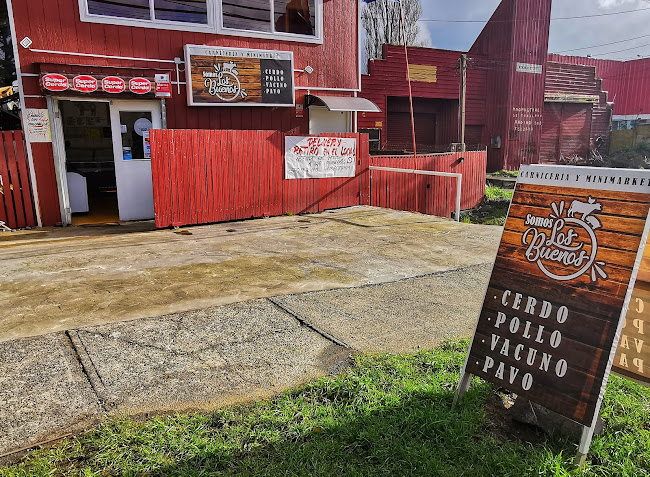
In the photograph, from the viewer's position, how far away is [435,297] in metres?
5.04

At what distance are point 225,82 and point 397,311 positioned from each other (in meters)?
8.00

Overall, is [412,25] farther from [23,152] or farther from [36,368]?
[36,368]

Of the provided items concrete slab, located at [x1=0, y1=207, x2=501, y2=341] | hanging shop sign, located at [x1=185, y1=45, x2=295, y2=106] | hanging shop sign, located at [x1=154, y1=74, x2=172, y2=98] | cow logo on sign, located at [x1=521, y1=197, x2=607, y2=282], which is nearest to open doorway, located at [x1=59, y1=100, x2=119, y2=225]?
hanging shop sign, located at [x1=154, y1=74, x2=172, y2=98]

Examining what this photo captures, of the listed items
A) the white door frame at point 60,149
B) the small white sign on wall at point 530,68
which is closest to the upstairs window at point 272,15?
the white door frame at point 60,149

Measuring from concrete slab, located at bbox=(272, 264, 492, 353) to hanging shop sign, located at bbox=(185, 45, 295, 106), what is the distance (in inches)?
277

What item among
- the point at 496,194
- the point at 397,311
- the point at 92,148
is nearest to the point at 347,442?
the point at 397,311

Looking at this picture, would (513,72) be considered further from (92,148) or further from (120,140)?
(120,140)

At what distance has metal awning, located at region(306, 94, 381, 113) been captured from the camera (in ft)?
39.0

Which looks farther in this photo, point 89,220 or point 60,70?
point 89,220

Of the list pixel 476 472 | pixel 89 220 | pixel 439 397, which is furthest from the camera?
pixel 89 220

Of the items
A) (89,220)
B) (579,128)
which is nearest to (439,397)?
(89,220)

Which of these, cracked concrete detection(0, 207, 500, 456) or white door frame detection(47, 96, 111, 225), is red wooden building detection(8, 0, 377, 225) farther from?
cracked concrete detection(0, 207, 500, 456)

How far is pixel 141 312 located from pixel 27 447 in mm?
2088

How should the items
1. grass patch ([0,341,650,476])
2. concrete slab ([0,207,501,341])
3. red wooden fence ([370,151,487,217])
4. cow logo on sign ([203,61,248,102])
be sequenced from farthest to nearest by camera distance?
red wooden fence ([370,151,487,217]) → cow logo on sign ([203,61,248,102]) → concrete slab ([0,207,501,341]) → grass patch ([0,341,650,476])
